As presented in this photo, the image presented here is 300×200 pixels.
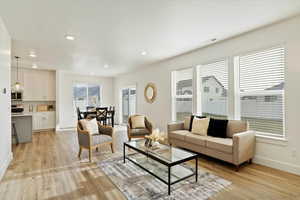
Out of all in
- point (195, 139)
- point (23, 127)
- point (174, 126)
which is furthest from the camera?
point (23, 127)

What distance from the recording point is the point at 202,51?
4277 mm

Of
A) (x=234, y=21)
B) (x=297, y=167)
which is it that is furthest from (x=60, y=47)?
(x=297, y=167)

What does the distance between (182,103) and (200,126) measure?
4.73 feet

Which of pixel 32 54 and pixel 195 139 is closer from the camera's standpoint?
pixel 195 139


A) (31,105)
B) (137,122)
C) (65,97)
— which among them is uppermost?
(65,97)

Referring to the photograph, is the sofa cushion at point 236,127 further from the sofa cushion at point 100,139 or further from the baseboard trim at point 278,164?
the sofa cushion at point 100,139

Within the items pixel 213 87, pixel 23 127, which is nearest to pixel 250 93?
pixel 213 87

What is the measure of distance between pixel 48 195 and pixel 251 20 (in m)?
4.13

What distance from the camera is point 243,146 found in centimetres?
287

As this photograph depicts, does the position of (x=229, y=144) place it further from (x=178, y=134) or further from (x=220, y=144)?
(x=178, y=134)

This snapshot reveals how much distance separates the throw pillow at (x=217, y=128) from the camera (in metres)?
3.46

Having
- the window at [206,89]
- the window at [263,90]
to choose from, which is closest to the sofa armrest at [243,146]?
the window at [263,90]

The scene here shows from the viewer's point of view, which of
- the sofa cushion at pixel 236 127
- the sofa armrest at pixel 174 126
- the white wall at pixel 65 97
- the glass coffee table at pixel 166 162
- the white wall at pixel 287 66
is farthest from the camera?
the white wall at pixel 65 97

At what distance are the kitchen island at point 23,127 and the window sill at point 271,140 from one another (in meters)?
6.00
